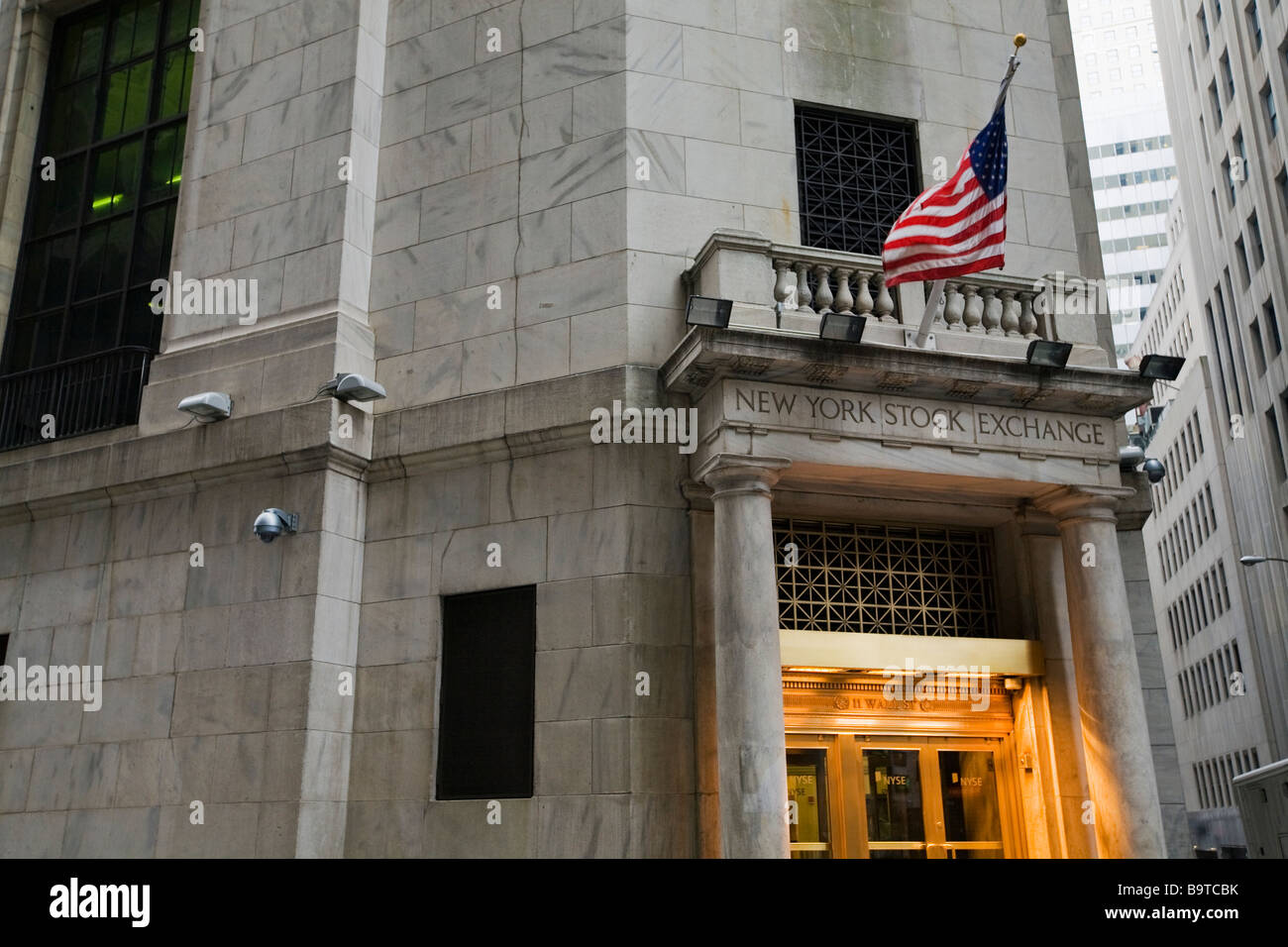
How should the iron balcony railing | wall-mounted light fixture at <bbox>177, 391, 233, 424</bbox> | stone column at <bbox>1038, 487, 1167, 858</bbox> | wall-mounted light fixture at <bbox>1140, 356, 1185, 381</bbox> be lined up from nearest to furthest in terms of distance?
stone column at <bbox>1038, 487, 1167, 858</bbox> → wall-mounted light fixture at <bbox>1140, 356, 1185, 381</bbox> → wall-mounted light fixture at <bbox>177, 391, 233, 424</bbox> → the iron balcony railing

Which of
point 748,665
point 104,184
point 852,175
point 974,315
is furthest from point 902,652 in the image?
point 104,184

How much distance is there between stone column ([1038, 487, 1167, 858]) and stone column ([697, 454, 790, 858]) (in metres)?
3.58

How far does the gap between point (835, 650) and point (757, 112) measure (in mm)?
6980

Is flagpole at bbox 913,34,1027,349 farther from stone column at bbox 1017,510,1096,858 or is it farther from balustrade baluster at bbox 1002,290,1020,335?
stone column at bbox 1017,510,1096,858

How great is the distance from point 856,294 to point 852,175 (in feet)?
8.12

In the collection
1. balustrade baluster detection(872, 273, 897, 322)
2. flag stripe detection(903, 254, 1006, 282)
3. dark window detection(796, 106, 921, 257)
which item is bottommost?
flag stripe detection(903, 254, 1006, 282)

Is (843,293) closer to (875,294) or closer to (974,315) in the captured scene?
(875,294)

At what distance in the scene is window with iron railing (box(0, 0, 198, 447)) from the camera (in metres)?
17.2

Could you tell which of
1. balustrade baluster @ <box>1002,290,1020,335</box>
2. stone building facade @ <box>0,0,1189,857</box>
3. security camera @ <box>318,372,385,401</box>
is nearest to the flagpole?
stone building facade @ <box>0,0,1189,857</box>

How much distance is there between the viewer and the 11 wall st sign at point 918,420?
1208 cm

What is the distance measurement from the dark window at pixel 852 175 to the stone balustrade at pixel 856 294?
1.53 meters

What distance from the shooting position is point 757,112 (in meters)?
14.8

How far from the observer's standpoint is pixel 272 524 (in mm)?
13164
